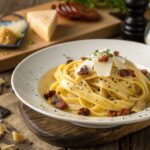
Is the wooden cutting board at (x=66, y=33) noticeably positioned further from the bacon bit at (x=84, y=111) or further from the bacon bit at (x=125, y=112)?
the bacon bit at (x=125, y=112)

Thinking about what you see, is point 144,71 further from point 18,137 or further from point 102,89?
point 18,137

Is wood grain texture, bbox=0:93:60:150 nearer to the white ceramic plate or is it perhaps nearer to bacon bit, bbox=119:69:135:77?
the white ceramic plate

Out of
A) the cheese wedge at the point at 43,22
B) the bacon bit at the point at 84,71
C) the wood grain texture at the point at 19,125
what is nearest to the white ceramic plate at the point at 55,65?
the wood grain texture at the point at 19,125

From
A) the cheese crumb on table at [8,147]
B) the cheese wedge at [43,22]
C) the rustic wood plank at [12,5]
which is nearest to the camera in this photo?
the cheese crumb on table at [8,147]

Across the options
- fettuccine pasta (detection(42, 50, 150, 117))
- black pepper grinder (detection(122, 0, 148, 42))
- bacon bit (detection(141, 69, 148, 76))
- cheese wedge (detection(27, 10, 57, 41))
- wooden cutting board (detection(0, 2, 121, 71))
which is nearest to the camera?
fettuccine pasta (detection(42, 50, 150, 117))

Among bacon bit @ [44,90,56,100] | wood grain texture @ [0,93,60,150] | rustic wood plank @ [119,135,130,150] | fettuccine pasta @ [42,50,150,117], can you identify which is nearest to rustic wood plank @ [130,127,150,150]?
rustic wood plank @ [119,135,130,150]

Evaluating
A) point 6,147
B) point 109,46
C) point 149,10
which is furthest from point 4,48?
point 149,10
